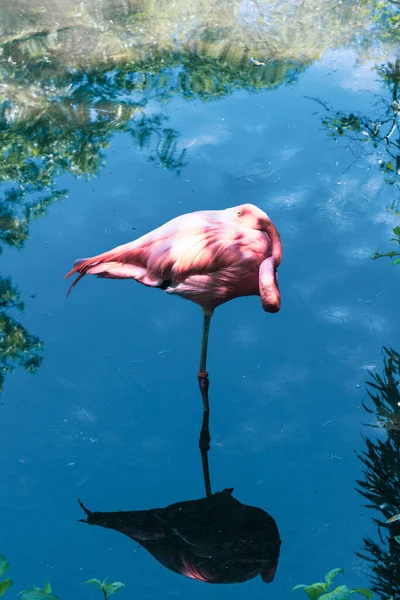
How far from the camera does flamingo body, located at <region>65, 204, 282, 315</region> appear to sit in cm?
400

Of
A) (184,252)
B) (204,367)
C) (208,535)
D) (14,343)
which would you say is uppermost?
(184,252)

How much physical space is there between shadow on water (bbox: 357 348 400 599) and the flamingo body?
0.77 metres

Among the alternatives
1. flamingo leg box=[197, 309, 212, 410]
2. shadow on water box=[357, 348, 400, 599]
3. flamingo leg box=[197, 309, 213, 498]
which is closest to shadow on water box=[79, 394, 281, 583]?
flamingo leg box=[197, 309, 213, 498]

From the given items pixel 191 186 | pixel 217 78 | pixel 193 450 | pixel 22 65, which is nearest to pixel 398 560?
pixel 193 450

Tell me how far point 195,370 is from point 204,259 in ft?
1.87

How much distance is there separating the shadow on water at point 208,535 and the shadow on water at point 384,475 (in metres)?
0.39

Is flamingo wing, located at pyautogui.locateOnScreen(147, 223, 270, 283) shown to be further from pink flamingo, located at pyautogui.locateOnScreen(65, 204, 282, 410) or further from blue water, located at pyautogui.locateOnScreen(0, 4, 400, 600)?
blue water, located at pyautogui.locateOnScreen(0, 4, 400, 600)

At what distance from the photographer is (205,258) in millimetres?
4004

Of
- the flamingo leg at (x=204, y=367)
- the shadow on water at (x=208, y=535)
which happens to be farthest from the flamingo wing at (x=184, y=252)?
the shadow on water at (x=208, y=535)

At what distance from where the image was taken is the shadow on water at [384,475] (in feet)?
10.9

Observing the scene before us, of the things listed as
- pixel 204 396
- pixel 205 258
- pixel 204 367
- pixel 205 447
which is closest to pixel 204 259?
pixel 205 258

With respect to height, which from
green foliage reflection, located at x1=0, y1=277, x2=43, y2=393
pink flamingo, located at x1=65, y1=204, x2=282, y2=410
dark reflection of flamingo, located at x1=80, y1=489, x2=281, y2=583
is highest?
pink flamingo, located at x1=65, y1=204, x2=282, y2=410

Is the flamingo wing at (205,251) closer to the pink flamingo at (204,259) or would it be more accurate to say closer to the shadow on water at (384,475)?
the pink flamingo at (204,259)

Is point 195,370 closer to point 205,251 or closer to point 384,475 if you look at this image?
point 205,251
